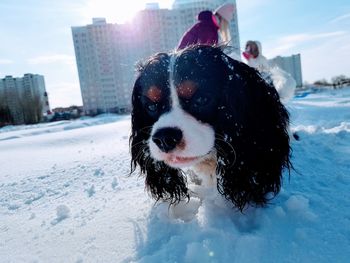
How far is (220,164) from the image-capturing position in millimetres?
2010

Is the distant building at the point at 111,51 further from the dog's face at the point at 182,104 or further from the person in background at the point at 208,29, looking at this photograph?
the dog's face at the point at 182,104

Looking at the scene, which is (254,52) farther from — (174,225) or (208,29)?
(174,225)

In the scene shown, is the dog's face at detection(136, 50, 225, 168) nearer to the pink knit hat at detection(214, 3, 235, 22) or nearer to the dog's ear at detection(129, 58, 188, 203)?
the dog's ear at detection(129, 58, 188, 203)

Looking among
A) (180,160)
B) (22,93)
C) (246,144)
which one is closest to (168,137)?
(180,160)

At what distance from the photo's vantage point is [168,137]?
5.49 feet

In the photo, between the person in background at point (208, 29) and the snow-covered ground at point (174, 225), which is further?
the person in background at point (208, 29)

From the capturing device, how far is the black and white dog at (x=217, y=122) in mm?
1858

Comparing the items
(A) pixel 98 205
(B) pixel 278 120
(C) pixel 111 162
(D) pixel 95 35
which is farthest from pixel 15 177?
(D) pixel 95 35

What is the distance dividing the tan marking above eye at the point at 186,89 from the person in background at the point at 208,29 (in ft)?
4.43

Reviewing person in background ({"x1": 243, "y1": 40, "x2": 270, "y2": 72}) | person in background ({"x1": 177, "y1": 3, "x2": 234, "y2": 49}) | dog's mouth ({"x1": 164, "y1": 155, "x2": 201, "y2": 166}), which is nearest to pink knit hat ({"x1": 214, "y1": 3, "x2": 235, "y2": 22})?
person in background ({"x1": 177, "y1": 3, "x2": 234, "y2": 49})

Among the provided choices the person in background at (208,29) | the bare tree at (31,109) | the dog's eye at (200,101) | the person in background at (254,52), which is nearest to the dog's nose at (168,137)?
the dog's eye at (200,101)

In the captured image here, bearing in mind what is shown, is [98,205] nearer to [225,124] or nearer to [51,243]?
[51,243]

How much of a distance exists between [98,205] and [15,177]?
1.81 meters

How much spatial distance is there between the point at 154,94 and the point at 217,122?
1.30 feet
